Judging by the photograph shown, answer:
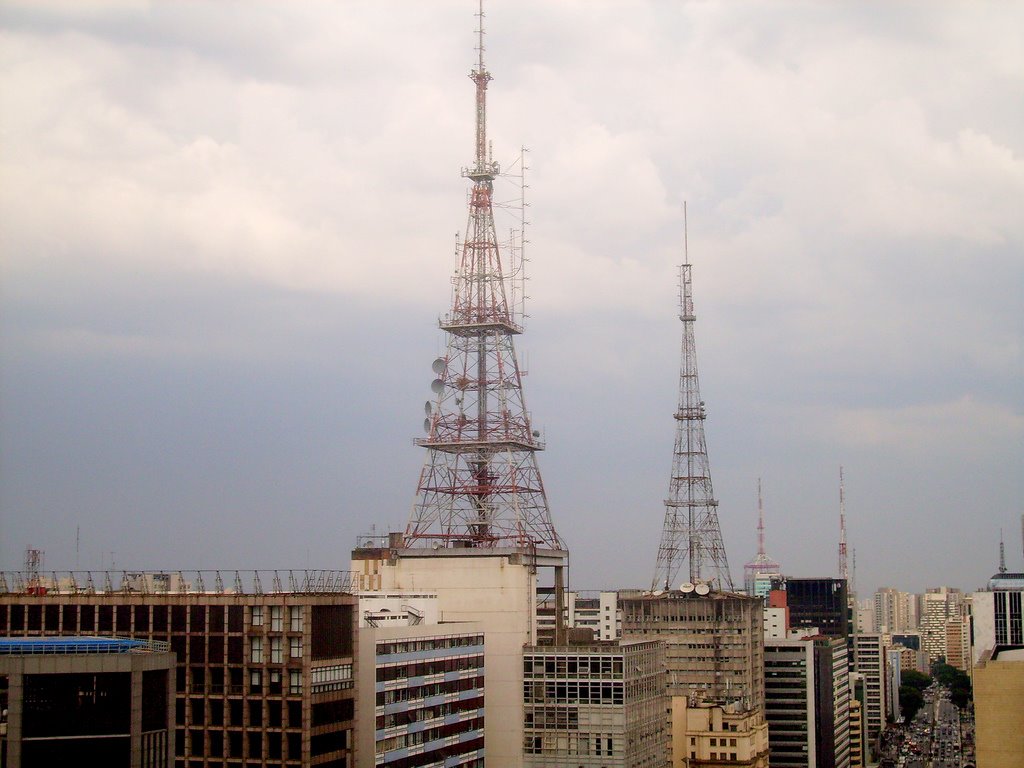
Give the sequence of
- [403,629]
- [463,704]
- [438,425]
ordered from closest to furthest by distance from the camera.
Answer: [403,629] < [463,704] < [438,425]

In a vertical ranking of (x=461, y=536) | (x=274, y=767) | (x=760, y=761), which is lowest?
(x=760, y=761)

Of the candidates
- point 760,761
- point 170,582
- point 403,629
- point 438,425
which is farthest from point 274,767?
point 760,761

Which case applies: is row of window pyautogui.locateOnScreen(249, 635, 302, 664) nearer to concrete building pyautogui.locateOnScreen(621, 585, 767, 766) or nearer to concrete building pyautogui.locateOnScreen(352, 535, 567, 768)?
concrete building pyautogui.locateOnScreen(352, 535, 567, 768)

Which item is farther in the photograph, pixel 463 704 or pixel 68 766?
pixel 463 704

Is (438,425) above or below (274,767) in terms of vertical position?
above

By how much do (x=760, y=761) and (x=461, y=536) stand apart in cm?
4414

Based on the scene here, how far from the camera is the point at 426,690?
101m

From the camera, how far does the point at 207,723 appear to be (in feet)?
280

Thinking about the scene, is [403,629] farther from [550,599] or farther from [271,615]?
[550,599]

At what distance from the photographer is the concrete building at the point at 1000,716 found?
2180 inches

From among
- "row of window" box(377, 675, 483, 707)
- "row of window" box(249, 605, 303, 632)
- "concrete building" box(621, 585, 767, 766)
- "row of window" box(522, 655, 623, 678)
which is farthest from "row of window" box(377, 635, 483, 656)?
"concrete building" box(621, 585, 767, 766)

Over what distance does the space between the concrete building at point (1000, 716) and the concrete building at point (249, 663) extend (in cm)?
4296

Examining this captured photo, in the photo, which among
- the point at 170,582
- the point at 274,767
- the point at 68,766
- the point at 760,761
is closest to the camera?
the point at 68,766

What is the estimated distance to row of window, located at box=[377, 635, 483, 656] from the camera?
3725 inches
